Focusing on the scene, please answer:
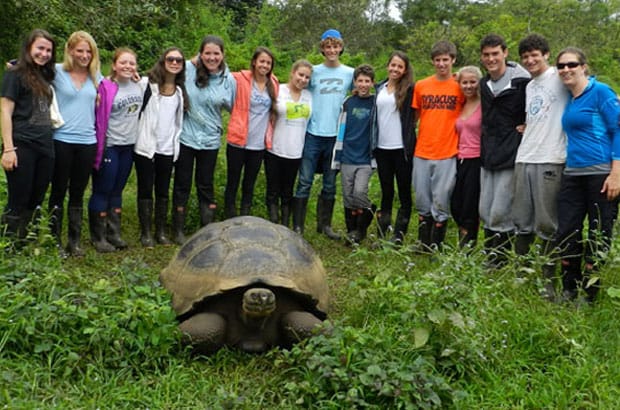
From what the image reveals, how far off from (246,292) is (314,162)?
2892 mm

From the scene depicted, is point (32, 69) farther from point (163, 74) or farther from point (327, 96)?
point (327, 96)

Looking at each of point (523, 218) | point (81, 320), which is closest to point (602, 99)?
point (523, 218)

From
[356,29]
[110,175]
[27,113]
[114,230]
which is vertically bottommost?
[114,230]

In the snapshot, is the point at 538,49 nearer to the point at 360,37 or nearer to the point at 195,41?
the point at 195,41

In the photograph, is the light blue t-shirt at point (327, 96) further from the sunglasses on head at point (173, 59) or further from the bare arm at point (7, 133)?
the bare arm at point (7, 133)

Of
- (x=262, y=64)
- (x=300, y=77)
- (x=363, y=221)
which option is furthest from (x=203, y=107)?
(x=363, y=221)

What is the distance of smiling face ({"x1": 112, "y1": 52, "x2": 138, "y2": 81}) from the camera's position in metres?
5.21

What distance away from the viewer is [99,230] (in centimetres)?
556

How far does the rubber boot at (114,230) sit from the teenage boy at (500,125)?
10.2 feet

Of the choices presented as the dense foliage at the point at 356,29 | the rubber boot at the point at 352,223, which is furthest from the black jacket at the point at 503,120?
the dense foliage at the point at 356,29

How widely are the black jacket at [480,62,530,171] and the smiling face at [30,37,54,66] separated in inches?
127

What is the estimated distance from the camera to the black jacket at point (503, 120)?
482 centimetres

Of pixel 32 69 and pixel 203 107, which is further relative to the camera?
pixel 203 107

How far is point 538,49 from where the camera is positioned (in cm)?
454
